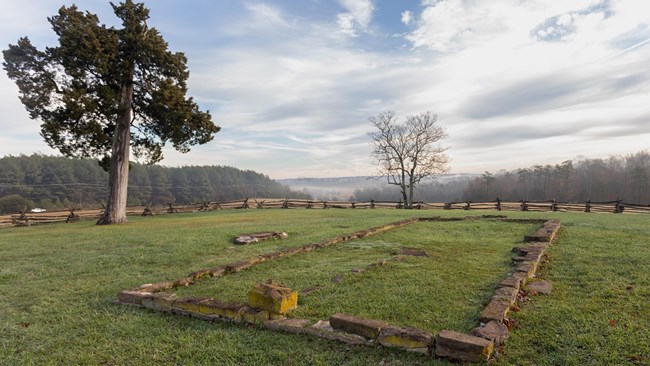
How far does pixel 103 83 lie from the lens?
50.0 ft

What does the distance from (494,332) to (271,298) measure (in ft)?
7.02

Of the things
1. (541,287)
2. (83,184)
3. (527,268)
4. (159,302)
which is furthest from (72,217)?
(83,184)

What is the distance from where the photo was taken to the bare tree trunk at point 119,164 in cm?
1593

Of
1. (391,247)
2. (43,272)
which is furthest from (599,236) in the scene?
(43,272)

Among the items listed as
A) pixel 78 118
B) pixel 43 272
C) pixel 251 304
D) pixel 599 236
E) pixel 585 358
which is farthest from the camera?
pixel 78 118

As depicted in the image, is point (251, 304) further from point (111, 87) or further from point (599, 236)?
point (111, 87)

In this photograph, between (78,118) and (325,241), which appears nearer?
(325,241)

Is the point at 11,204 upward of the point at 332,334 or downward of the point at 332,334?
downward

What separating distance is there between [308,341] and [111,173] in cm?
1620

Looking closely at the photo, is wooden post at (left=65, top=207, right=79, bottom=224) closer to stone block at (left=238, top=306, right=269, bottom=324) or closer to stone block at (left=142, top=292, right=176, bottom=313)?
stone block at (left=142, top=292, right=176, bottom=313)

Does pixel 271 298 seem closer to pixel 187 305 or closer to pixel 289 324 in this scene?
pixel 289 324

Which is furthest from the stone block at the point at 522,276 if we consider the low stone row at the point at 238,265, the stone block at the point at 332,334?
the low stone row at the point at 238,265

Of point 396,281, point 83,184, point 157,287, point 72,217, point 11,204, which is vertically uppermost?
point 83,184

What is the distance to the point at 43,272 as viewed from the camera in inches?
251
